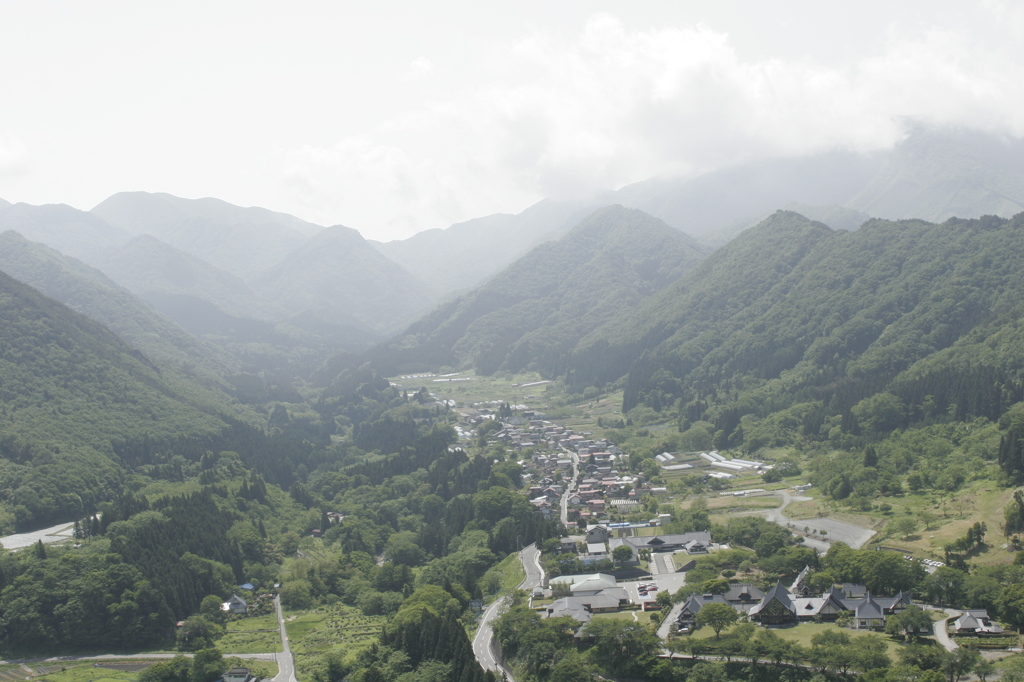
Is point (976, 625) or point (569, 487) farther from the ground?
point (976, 625)

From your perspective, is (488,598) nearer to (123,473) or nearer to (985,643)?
(985,643)

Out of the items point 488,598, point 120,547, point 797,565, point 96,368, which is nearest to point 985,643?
point 797,565

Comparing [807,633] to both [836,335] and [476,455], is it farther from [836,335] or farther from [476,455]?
[836,335]

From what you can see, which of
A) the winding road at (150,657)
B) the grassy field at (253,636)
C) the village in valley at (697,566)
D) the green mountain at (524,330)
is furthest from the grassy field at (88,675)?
the green mountain at (524,330)

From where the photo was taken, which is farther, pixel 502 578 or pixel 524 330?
pixel 524 330

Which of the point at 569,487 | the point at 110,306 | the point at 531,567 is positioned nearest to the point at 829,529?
the point at 531,567

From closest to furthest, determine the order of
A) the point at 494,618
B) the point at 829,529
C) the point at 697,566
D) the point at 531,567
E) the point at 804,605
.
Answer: the point at 804,605 < the point at 494,618 < the point at 697,566 < the point at 531,567 < the point at 829,529

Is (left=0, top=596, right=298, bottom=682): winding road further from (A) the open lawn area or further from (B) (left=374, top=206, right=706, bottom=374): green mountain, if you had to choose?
(B) (left=374, top=206, right=706, bottom=374): green mountain
